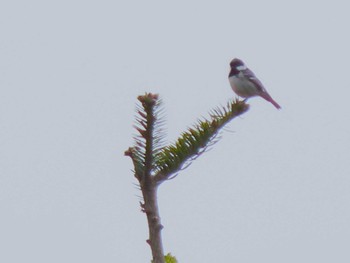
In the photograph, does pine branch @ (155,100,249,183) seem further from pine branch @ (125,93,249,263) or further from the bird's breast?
the bird's breast

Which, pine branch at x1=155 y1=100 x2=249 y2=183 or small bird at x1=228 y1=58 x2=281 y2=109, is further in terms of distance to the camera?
small bird at x1=228 y1=58 x2=281 y2=109

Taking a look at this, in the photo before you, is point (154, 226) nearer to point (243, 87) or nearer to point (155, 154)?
point (155, 154)

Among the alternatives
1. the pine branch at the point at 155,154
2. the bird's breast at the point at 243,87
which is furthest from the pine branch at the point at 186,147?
the bird's breast at the point at 243,87

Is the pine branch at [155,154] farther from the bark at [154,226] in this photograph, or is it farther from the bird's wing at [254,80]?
the bird's wing at [254,80]

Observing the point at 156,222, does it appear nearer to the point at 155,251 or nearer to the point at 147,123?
the point at 155,251

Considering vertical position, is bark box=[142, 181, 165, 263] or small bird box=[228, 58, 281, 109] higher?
small bird box=[228, 58, 281, 109]

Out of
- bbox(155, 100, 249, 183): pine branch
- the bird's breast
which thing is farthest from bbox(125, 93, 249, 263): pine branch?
the bird's breast

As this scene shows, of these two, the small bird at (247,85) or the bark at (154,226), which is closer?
the bark at (154,226)

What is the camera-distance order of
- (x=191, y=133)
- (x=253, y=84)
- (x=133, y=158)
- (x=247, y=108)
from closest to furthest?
(x=133, y=158)
(x=191, y=133)
(x=247, y=108)
(x=253, y=84)

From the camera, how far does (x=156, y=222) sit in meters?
2.41

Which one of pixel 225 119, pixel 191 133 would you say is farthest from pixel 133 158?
pixel 225 119

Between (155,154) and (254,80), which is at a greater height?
(254,80)

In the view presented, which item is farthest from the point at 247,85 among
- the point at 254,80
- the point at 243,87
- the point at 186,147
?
the point at 186,147

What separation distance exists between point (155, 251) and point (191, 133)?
1.75 ft
